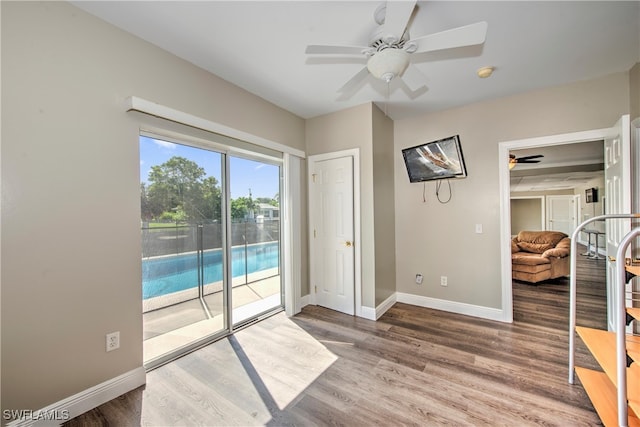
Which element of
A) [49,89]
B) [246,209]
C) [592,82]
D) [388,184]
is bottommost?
[246,209]

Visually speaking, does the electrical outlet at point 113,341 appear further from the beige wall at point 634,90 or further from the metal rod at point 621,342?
the beige wall at point 634,90

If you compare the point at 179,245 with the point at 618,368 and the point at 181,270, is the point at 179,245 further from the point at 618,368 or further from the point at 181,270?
the point at 618,368

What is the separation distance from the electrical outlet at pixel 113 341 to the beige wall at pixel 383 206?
251 centimetres

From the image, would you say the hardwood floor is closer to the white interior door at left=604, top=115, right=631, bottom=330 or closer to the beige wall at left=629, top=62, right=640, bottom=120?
the white interior door at left=604, top=115, right=631, bottom=330

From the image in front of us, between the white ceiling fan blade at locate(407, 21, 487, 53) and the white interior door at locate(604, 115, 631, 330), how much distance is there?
165 cm

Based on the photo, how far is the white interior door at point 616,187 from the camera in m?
2.05

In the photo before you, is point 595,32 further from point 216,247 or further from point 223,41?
point 216,247

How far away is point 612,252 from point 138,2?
167 inches

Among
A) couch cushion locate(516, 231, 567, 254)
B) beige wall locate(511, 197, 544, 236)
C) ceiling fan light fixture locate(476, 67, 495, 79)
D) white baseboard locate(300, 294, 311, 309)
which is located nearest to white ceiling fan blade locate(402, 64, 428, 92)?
ceiling fan light fixture locate(476, 67, 495, 79)

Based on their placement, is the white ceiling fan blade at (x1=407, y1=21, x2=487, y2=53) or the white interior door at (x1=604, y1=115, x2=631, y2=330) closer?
the white ceiling fan blade at (x1=407, y1=21, x2=487, y2=53)

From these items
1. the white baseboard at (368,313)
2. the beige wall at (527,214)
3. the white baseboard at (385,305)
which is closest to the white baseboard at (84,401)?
the white baseboard at (368,313)

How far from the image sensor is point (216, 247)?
2648 millimetres

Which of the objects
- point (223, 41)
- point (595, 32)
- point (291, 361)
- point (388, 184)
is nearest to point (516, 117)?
point (595, 32)

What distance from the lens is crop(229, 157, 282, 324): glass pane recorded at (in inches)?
115
